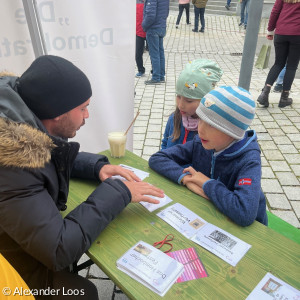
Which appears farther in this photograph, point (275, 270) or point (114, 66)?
point (114, 66)

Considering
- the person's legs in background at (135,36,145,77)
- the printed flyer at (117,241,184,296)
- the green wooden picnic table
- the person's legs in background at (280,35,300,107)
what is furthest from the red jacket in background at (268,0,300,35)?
the printed flyer at (117,241,184,296)

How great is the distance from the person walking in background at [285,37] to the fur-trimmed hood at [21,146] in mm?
4662

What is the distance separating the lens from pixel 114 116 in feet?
9.93

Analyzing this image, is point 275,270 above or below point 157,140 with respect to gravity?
above

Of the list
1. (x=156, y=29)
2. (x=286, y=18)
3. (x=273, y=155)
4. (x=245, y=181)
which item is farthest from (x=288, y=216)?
(x=156, y=29)

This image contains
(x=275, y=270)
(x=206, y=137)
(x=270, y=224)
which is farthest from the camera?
(x=270, y=224)

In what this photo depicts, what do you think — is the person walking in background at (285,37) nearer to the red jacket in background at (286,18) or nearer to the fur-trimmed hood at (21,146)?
the red jacket in background at (286,18)

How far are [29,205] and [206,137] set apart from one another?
0.99 metres

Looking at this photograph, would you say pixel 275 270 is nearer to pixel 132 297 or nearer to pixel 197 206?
pixel 197 206

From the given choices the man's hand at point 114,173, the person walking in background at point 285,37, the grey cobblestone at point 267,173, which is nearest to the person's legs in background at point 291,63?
the person walking in background at point 285,37

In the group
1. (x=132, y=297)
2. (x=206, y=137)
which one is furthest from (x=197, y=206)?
(x=132, y=297)

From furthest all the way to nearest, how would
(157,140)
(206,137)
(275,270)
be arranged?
1. (157,140)
2. (206,137)
3. (275,270)

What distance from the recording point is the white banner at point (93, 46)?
2.24m

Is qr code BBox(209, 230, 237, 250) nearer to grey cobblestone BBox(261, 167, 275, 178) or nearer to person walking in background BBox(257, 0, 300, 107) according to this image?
grey cobblestone BBox(261, 167, 275, 178)
